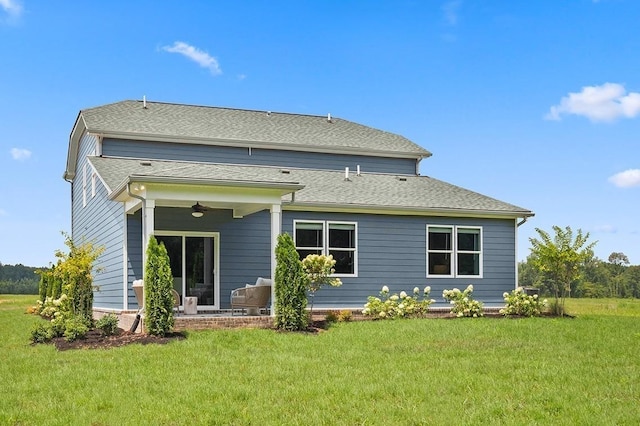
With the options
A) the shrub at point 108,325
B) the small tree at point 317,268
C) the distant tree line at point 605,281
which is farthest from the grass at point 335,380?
the distant tree line at point 605,281

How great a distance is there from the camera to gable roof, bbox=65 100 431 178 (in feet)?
72.4

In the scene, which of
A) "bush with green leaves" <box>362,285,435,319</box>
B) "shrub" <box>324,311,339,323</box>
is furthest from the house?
"shrub" <box>324,311,339,323</box>

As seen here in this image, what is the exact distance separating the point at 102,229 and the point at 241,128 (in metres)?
5.66

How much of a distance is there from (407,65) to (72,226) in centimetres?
1505

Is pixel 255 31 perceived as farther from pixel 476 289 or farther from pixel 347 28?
pixel 476 289

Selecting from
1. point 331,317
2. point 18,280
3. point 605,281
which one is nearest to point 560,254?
point 331,317

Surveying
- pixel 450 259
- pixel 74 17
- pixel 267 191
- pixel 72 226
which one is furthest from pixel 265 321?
pixel 72 226

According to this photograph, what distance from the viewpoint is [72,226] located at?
2797 centimetres

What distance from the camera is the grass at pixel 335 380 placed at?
8.12 meters

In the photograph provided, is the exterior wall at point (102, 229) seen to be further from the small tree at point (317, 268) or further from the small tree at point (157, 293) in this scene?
the small tree at point (317, 268)

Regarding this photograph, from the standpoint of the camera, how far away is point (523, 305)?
1914 centimetres

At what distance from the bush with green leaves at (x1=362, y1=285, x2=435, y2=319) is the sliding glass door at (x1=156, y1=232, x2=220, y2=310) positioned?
381 centimetres

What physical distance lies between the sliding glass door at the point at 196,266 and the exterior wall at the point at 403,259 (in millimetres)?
2020

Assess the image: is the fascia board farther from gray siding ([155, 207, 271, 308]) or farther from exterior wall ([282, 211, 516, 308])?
gray siding ([155, 207, 271, 308])
